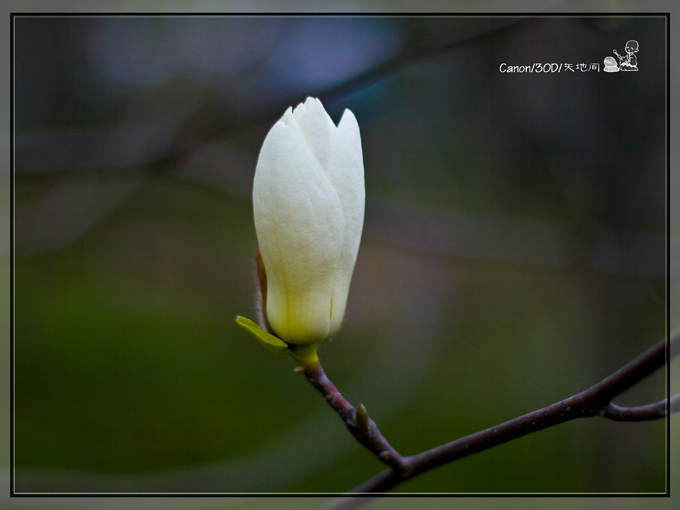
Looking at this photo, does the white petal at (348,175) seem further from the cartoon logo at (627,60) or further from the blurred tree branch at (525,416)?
the cartoon logo at (627,60)

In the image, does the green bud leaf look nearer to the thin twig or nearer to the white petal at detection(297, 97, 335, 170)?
the thin twig

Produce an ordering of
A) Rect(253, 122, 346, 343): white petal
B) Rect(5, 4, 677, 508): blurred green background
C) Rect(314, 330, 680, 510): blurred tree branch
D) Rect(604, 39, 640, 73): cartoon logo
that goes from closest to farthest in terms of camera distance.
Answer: Rect(314, 330, 680, 510): blurred tree branch
Rect(253, 122, 346, 343): white petal
Rect(604, 39, 640, 73): cartoon logo
Rect(5, 4, 677, 508): blurred green background

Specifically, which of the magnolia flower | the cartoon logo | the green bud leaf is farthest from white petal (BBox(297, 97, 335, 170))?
the cartoon logo

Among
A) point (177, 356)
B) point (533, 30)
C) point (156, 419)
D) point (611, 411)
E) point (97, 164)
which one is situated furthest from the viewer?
point (177, 356)

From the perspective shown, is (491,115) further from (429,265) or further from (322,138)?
(322,138)

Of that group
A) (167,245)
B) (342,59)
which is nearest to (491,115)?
(342,59)

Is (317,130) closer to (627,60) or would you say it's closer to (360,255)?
(627,60)

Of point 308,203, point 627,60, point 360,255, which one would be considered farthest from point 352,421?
point 360,255
